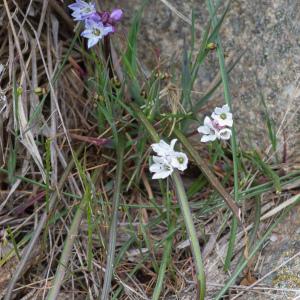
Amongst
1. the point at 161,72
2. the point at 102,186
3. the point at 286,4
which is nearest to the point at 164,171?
the point at 102,186

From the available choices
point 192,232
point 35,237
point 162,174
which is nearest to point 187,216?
point 192,232

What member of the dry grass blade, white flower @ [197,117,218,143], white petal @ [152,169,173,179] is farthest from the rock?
the dry grass blade

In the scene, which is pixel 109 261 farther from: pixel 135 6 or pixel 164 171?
pixel 135 6

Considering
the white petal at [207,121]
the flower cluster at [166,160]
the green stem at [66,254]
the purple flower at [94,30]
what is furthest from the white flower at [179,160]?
the purple flower at [94,30]

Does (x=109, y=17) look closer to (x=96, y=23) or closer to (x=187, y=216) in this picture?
(x=96, y=23)

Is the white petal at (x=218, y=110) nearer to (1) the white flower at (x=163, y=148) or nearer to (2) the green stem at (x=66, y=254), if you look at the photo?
(1) the white flower at (x=163, y=148)

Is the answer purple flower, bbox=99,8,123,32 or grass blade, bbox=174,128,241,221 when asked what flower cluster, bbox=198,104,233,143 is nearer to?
grass blade, bbox=174,128,241,221
